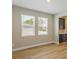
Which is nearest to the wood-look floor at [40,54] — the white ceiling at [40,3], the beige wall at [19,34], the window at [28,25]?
the beige wall at [19,34]

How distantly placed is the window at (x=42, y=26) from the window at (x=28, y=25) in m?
0.56

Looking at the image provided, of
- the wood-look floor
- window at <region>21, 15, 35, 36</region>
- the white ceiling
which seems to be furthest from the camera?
window at <region>21, 15, 35, 36</region>

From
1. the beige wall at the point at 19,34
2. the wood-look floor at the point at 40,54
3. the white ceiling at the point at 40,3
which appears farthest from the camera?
the beige wall at the point at 19,34

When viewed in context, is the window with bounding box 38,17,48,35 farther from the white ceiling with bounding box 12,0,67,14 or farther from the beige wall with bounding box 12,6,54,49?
the white ceiling with bounding box 12,0,67,14

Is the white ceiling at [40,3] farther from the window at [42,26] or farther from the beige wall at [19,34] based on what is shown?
the window at [42,26]

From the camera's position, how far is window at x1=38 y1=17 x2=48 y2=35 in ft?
18.7

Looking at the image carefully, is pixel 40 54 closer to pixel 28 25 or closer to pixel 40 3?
pixel 28 25

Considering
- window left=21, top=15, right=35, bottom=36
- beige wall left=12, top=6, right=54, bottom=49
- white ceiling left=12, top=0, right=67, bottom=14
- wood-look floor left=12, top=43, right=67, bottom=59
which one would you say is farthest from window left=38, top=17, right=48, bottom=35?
wood-look floor left=12, top=43, right=67, bottom=59

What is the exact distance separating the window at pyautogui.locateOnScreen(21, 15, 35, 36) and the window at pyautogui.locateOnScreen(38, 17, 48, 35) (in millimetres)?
558

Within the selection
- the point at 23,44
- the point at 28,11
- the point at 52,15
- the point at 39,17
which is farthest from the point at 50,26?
the point at 23,44

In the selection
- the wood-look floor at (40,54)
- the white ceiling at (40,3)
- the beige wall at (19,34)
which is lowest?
the wood-look floor at (40,54)

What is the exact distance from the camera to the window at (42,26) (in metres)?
5.71
